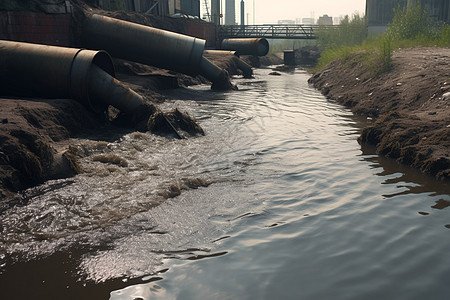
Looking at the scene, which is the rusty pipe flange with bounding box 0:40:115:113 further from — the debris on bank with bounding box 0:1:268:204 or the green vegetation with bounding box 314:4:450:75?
the green vegetation with bounding box 314:4:450:75

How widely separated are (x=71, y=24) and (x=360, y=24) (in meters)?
33.0

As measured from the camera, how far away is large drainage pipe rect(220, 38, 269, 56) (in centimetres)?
3048

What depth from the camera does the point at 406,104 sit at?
990cm

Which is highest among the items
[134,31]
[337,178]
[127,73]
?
[134,31]

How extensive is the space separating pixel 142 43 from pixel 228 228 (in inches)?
407

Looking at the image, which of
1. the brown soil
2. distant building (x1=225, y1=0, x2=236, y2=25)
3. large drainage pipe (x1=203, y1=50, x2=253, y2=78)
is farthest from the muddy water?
distant building (x1=225, y1=0, x2=236, y2=25)

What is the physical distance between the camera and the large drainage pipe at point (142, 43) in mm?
12961

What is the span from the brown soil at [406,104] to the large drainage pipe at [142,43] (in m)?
5.12

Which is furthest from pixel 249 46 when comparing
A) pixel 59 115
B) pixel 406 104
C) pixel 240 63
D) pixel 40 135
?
pixel 40 135

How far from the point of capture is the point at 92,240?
393cm

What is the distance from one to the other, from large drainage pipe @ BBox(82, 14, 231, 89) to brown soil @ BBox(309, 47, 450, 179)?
5.12 m

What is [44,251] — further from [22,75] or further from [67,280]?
[22,75]

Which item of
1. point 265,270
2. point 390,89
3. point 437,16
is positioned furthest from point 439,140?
point 437,16

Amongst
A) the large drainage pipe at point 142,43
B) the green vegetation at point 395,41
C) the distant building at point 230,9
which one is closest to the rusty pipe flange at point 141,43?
the large drainage pipe at point 142,43
